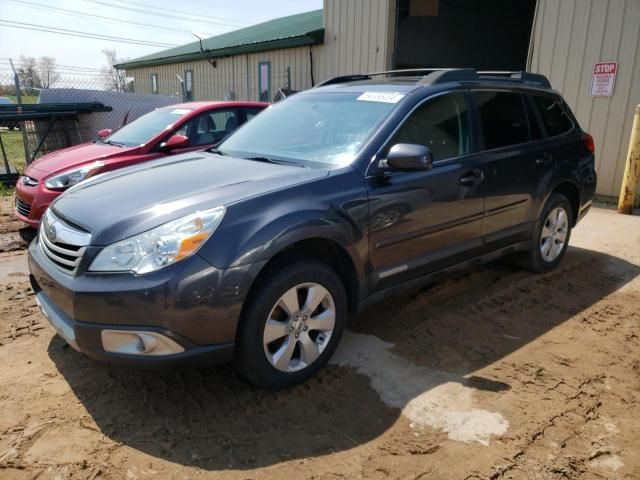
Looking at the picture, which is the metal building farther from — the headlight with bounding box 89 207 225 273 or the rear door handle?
the headlight with bounding box 89 207 225 273

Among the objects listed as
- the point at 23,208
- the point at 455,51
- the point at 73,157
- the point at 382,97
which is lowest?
the point at 23,208

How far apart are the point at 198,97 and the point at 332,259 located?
1895 centimetres

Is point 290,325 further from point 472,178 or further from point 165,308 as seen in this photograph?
point 472,178

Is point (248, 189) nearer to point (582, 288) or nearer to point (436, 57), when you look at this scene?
point (582, 288)

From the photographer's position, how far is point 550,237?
489 centimetres

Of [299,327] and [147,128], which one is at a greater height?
[147,128]

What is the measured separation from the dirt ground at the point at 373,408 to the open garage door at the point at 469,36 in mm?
12982

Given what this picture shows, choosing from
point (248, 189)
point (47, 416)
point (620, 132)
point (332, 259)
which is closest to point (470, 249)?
point (332, 259)

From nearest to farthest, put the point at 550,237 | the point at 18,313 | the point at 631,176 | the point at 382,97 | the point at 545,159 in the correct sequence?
the point at 382,97 → the point at 18,313 → the point at 545,159 → the point at 550,237 → the point at 631,176

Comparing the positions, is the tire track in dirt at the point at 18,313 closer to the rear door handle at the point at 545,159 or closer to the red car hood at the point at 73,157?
the red car hood at the point at 73,157

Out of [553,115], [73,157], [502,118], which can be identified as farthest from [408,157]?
[73,157]

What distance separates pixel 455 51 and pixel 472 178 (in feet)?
48.3

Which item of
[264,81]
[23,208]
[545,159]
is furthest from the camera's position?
[264,81]

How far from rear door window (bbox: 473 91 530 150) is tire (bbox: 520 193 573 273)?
0.77 m
